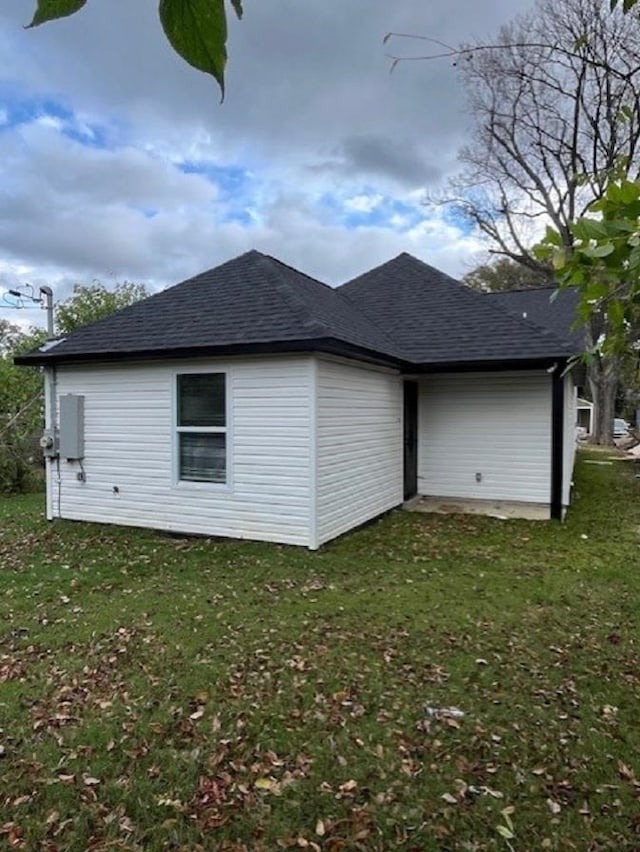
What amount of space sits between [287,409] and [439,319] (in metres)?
4.71

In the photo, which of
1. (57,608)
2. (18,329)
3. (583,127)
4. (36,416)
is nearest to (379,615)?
(57,608)

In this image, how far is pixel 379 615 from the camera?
4.78m

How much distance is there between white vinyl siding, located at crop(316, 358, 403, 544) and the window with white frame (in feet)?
4.29

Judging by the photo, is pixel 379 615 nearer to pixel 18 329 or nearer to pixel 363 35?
pixel 363 35

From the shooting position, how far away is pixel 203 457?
24.6 ft

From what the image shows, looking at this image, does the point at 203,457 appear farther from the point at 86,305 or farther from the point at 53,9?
the point at 86,305

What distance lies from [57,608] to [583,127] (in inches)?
791

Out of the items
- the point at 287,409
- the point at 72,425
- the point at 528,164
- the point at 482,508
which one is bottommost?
the point at 482,508

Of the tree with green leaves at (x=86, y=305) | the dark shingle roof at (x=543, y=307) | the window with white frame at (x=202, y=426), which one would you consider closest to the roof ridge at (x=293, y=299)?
the window with white frame at (x=202, y=426)

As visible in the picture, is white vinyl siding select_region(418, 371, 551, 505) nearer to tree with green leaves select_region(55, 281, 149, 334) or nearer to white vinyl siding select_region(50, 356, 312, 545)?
white vinyl siding select_region(50, 356, 312, 545)

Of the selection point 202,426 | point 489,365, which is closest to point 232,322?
point 202,426

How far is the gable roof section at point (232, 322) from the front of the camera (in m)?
6.89

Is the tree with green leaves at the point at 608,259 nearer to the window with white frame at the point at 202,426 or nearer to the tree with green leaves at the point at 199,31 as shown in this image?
the tree with green leaves at the point at 199,31

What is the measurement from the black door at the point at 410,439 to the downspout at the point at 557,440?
231cm
